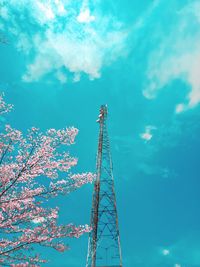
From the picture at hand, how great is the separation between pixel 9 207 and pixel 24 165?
4.44ft

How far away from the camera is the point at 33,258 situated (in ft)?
25.1

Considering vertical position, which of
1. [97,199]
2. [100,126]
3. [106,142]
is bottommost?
[97,199]

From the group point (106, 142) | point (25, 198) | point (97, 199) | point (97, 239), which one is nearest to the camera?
point (25, 198)

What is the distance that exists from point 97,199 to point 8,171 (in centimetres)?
1067

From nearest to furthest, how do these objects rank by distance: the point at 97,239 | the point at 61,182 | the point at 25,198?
the point at 25,198
the point at 61,182
the point at 97,239

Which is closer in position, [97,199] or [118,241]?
[118,241]

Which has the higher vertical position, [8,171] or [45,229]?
[8,171]

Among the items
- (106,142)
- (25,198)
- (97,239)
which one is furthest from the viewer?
(106,142)

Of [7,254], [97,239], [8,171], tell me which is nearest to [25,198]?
[8,171]

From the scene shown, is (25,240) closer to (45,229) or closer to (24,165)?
(45,229)

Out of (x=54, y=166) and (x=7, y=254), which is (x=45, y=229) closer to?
(x=7, y=254)

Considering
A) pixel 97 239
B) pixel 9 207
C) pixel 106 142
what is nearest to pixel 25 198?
pixel 9 207

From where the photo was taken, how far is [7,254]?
279 inches

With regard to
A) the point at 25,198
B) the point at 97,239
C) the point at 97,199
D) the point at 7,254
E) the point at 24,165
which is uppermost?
the point at 97,199
